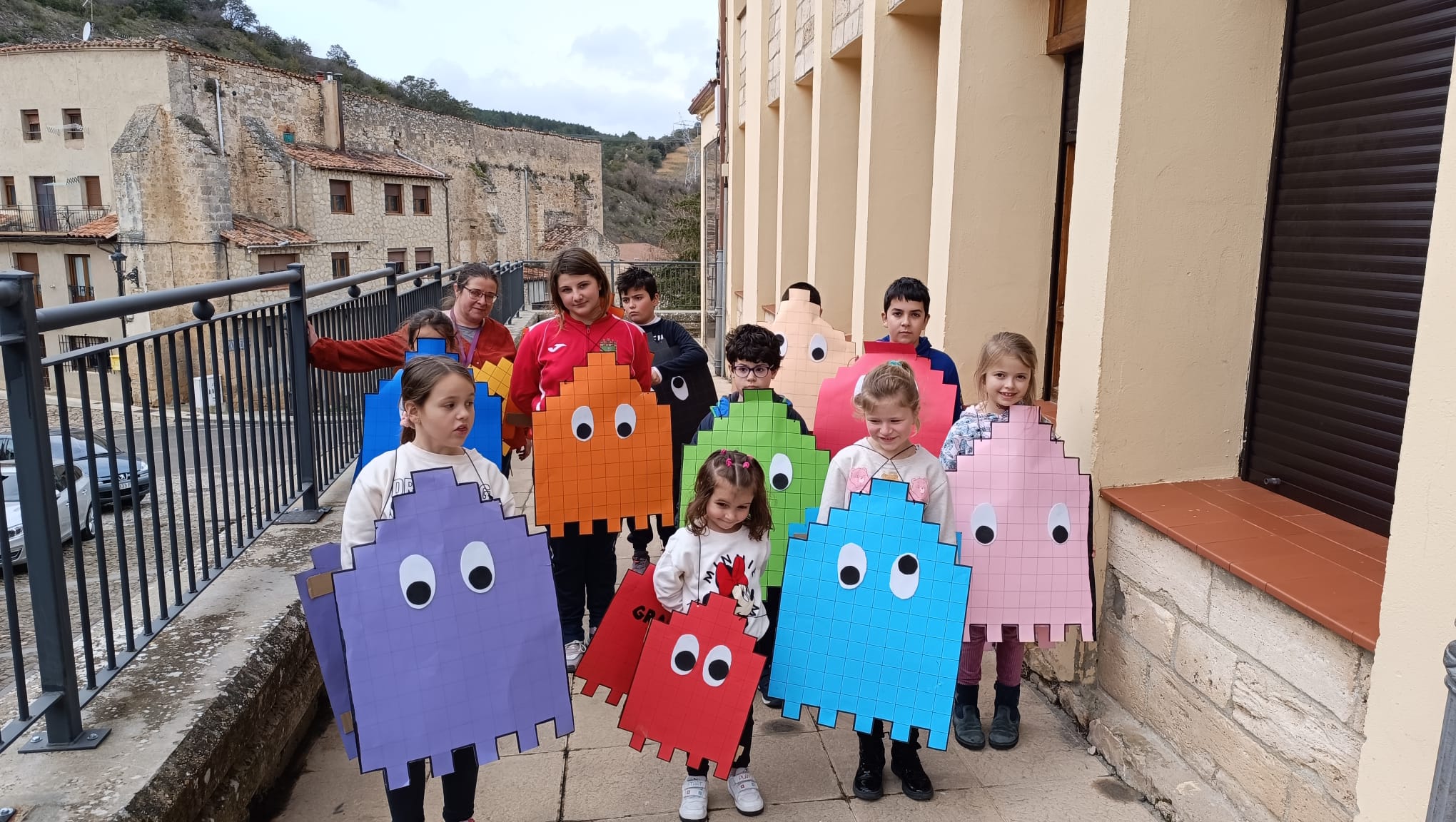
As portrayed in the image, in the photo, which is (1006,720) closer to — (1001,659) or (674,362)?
(1001,659)

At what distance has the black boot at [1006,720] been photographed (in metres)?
3.40

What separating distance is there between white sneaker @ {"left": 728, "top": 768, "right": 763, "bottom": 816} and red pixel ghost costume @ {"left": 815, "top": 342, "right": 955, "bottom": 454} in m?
1.31

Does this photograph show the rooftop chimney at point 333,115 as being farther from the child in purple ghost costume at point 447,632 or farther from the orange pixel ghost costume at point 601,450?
the child in purple ghost costume at point 447,632

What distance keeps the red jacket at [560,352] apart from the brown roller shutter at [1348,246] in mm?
2388

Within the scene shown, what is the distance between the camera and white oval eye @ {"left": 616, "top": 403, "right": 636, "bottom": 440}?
366 cm

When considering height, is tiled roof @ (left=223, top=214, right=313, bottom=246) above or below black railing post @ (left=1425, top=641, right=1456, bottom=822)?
above

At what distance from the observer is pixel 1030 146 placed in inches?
191

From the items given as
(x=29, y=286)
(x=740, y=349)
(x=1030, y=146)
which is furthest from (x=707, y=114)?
(x=29, y=286)

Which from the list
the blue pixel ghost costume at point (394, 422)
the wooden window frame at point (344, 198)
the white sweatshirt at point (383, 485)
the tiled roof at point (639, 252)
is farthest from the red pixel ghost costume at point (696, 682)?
the tiled roof at point (639, 252)

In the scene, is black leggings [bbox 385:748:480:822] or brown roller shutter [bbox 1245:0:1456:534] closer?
black leggings [bbox 385:748:480:822]

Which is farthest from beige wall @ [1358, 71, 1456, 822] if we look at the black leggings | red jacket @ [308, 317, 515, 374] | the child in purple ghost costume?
red jacket @ [308, 317, 515, 374]

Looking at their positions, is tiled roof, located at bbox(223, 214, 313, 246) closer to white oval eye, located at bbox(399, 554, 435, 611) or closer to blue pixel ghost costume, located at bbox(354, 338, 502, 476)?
blue pixel ghost costume, located at bbox(354, 338, 502, 476)

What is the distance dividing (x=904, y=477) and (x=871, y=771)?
3.24ft

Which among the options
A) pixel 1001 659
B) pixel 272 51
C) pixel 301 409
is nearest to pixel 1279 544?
pixel 1001 659
